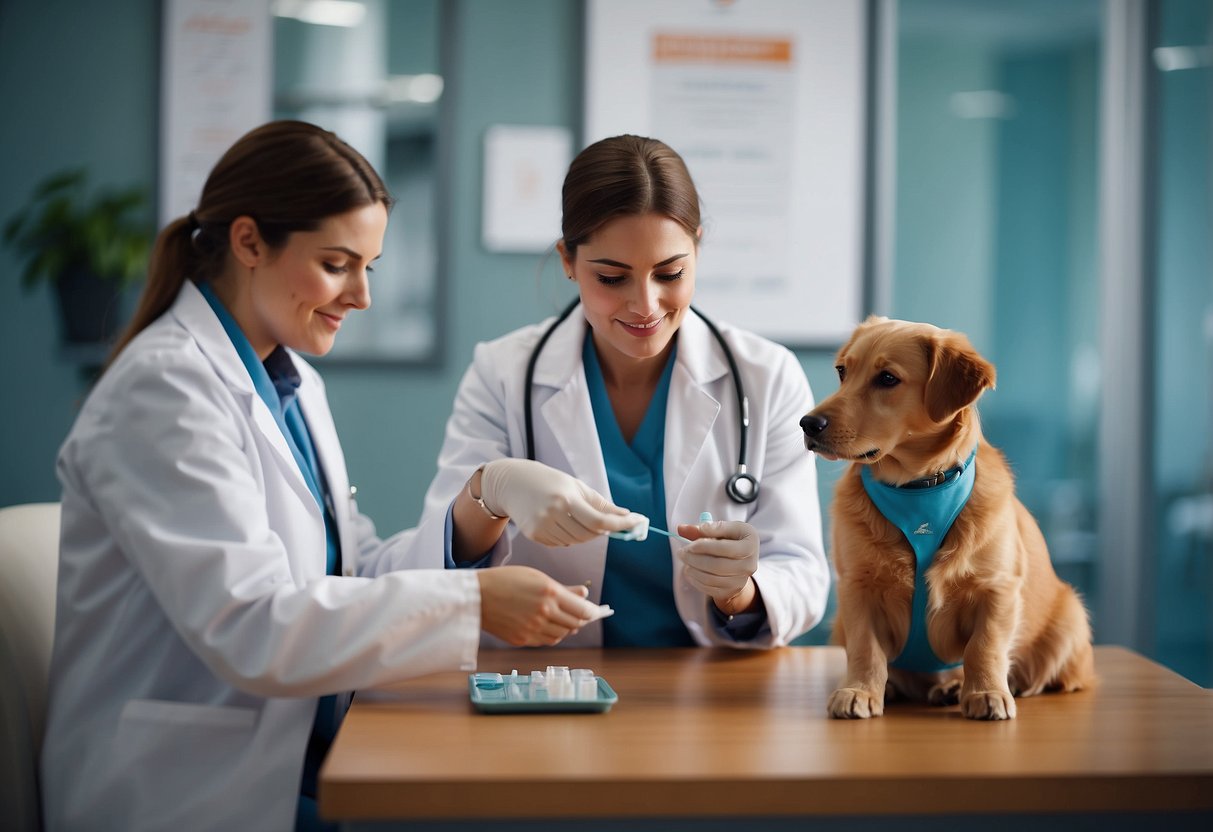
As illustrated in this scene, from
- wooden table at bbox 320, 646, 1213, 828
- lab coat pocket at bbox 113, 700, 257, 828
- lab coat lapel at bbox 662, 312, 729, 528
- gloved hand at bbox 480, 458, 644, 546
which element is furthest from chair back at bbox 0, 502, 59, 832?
lab coat lapel at bbox 662, 312, 729, 528

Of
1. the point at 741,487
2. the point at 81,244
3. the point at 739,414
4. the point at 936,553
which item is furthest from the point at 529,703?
the point at 81,244

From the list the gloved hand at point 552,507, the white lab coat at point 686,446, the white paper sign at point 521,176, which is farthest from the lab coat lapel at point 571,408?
the white paper sign at point 521,176

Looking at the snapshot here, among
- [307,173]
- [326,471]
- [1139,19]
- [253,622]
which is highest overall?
[1139,19]

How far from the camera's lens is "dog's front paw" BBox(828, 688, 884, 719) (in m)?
1.20

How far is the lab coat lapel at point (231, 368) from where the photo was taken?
1374 mm

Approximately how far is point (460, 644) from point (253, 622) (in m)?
0.23

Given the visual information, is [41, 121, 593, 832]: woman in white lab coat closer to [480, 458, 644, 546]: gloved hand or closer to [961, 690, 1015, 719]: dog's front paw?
[480, 458, 644, 546]: gloved hand

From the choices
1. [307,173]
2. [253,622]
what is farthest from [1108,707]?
[307,173]

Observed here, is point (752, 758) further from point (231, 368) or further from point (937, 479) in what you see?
point (231, 368)

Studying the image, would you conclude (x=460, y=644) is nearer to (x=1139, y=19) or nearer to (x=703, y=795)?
(x=703, y=795)

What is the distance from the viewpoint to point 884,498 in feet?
4.21

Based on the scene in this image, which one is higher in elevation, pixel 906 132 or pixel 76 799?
pixel 906 132

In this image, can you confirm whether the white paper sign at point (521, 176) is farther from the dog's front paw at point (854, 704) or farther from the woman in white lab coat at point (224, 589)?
the dog's front paw at point (854, 704)

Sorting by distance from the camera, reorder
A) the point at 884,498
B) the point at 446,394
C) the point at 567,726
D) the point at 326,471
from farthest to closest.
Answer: the point at 446,394 → the point at 326,471 → the point at 884,498 → the point at 567,726
